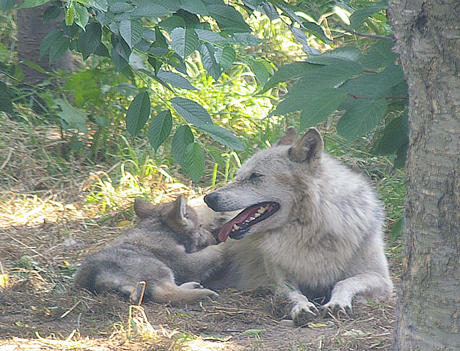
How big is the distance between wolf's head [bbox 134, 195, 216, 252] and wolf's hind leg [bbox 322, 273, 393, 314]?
1.14 m

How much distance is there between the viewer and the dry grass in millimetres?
3014

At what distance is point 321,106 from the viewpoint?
93.3 inches

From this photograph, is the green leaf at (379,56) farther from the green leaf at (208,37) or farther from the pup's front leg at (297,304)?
the pup's front leg at (297,304)

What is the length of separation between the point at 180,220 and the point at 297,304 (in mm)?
1157

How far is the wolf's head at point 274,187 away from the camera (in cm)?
387

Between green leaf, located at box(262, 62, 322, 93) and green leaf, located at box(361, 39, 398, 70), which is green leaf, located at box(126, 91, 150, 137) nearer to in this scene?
green leaf, located at box(262, 62, 322, 93)

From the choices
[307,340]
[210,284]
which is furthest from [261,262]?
[307,340]

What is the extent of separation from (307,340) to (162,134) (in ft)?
4.35

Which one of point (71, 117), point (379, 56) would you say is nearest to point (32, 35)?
point (71, 117)

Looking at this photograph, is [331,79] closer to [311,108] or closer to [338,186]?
[311,108]

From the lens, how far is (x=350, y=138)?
2.42 meters

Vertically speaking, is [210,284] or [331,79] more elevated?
[331,79]

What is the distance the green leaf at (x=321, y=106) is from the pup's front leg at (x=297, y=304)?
1.43 m

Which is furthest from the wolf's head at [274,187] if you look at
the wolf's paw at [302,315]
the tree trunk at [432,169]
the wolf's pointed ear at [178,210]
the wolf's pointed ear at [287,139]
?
the tree trunk at [432,169]
